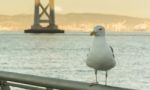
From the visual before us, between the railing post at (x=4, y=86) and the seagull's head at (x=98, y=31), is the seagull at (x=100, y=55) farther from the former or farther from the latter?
the railing post at (x=4, y=86)

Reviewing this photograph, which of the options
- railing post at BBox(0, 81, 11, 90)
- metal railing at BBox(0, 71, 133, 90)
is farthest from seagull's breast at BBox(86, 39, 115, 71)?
railing post at BBox(0, 81, 11, 90)

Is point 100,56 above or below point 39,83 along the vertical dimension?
above

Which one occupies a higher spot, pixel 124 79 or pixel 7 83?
pixel 7 83

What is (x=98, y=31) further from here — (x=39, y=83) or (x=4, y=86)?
(x=4, y=86)

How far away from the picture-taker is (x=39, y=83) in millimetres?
4949

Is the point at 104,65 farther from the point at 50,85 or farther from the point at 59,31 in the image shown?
the point at 59,31

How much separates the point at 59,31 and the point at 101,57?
155 metres

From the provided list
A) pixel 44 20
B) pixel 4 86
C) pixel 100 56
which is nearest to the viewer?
pixel 100 56

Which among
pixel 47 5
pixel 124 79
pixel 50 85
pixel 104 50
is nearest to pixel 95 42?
pixel 104 50

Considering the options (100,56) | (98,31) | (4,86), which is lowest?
(4,86)

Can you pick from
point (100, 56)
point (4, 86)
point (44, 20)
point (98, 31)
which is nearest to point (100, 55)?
point (100, 56)

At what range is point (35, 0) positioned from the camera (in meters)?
159

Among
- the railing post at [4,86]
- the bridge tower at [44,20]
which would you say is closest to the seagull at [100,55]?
the railing post at [4,86]

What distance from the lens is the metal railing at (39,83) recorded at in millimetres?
4629
